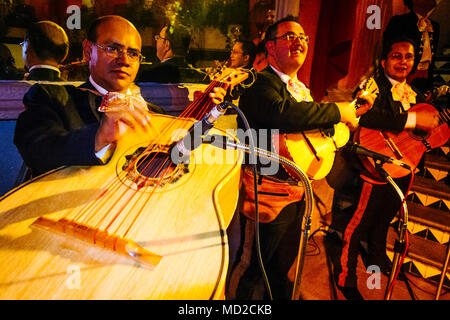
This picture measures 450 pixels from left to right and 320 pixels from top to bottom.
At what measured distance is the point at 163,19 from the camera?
224 cm

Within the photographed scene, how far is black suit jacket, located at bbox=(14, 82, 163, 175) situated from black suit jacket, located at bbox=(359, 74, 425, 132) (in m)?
2.09

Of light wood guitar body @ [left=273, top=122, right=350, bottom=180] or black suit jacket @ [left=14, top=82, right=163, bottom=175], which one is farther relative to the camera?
light wood guitar body @ [left=273, top=122, right=350, bottom=180]

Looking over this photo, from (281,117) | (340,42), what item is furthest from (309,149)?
(340,42)

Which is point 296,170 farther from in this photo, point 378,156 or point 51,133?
point 51,133

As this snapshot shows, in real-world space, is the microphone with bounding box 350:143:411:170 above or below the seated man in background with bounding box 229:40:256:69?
below

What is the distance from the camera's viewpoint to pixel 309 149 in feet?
5.41

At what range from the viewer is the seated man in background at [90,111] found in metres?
1.06

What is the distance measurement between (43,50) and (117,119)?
934 mm

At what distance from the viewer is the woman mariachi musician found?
2164 mm

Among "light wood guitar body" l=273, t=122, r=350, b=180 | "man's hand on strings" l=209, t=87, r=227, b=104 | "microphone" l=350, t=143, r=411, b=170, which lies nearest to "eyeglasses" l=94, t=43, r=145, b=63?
"man's hand on strings" l=209, t=87, r=227, b=104

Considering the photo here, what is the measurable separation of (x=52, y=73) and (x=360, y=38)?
9.60ft

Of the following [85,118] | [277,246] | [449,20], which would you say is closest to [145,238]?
[85,118]

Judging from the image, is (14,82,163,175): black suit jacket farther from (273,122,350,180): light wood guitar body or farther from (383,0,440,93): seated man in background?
(383,0,440,93): seated man in background

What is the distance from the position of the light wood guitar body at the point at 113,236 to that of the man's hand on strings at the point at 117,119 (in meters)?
0.13
